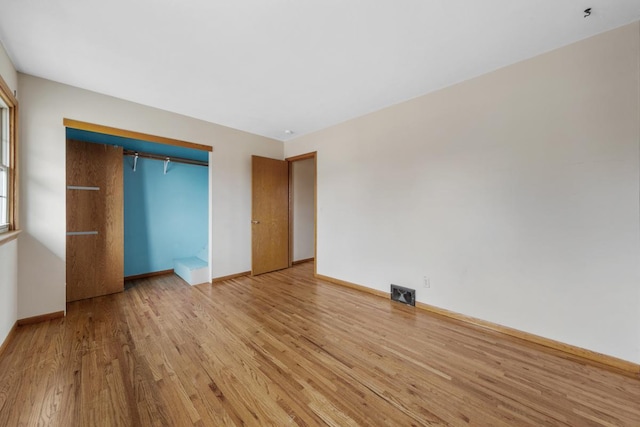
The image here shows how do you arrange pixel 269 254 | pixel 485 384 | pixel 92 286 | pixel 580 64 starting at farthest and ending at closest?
pixel 269 254, pixel 92 286, pixel 580 64, pixel 485 384

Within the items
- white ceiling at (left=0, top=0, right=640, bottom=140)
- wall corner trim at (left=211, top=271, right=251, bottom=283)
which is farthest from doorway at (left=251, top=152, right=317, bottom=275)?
white ceiling at (left=0, top=0, right=640, bottom=140)

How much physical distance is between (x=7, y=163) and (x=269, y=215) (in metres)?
2.94

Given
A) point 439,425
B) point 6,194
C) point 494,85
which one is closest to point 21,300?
point 6,194

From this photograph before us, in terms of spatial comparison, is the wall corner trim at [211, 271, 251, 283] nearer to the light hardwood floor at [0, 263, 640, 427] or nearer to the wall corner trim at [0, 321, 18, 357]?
the light hardwood floor at [0, 263, 640, 427]

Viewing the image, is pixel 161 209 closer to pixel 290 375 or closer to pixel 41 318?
pixel 41 318

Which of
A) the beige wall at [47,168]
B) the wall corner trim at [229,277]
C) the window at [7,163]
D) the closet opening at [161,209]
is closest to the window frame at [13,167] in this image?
the window at [7,163]

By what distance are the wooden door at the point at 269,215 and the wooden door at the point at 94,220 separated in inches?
72.3

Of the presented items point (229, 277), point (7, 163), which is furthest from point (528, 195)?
point (7, 163)

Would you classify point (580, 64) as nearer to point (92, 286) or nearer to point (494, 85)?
point (494, 85)

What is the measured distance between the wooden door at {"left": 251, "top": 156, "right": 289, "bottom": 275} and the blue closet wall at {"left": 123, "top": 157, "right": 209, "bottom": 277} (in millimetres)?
1306

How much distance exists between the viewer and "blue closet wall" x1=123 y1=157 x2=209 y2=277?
3.78 meters

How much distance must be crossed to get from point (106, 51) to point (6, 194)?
1630 millimetres

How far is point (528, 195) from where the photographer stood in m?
2.09

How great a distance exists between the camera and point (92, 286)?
3.04 meters
